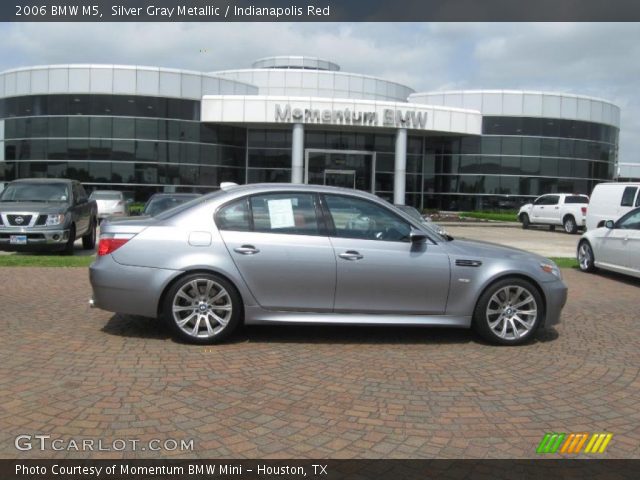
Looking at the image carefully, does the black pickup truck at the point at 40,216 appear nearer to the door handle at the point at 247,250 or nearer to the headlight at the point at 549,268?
the door handle at the point at 247,250

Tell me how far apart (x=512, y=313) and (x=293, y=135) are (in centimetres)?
2974

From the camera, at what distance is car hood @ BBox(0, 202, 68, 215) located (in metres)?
12.7

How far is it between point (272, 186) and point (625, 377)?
380 centimetres

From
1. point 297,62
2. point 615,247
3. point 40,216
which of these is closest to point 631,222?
point 615,247

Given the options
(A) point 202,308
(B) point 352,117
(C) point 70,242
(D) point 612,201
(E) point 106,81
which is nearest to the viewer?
(A) point 202,308

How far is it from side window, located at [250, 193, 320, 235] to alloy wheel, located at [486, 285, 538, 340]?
2.04 meters

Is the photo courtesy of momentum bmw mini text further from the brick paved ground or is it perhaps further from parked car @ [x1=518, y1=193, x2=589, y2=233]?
parked car @ [x1=518, y1=193, x2=589, y2=233]

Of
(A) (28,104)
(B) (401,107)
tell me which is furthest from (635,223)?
(A) (28,104)

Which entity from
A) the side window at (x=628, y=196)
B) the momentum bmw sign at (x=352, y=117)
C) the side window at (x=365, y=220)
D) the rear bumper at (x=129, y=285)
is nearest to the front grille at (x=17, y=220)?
the rear bumper at (x=129, y=285)

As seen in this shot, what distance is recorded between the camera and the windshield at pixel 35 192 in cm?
1368

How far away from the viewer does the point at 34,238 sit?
41.8 ft

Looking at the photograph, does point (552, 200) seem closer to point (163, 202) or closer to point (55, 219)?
point (163, 202)


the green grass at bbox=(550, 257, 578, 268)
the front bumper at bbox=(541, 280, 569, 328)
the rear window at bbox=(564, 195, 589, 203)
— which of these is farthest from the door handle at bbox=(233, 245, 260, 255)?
the rear window at bbox=(564, 195, 589, 203)

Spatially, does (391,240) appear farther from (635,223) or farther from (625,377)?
(635,223)
